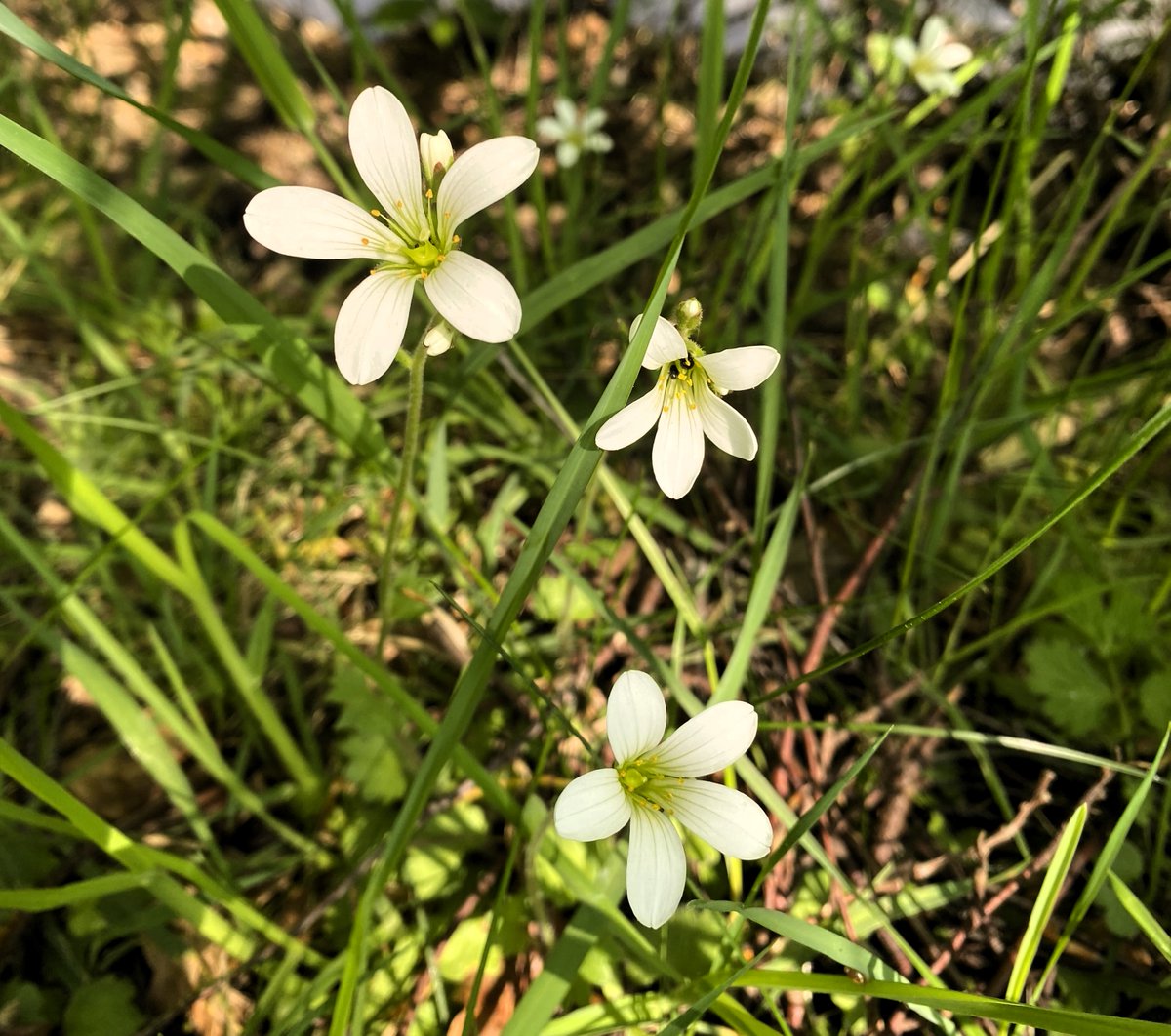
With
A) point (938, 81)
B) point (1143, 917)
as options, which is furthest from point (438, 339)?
point (938, 81)

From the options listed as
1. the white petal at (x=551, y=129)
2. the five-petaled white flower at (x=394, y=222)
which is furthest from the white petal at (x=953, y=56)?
the five-petaled white flower at (x=394, y=222)

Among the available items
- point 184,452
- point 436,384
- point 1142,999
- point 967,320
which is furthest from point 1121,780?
point 184,452

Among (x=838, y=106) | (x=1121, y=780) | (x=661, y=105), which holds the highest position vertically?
(x=838, y=106)

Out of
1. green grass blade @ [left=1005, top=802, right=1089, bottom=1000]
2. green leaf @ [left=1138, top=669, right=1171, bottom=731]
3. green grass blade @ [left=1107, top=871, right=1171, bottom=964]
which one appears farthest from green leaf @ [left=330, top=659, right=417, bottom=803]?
green leaf @ [left=1138, top=669, right=1171, bottom=731]

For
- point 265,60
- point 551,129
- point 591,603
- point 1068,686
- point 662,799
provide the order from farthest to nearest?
1. point 551,129
2. point 1068,686
3. point 591,603
4. point 265,60
5. point 662,799

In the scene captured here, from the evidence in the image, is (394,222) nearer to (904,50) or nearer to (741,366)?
(741,366)

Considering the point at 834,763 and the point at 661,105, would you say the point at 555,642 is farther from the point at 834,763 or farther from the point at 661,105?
the point at 661,105

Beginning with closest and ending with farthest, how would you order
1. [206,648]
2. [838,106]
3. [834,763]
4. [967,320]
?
[834,763] → [206,648] → [967,320] → [838,106]
